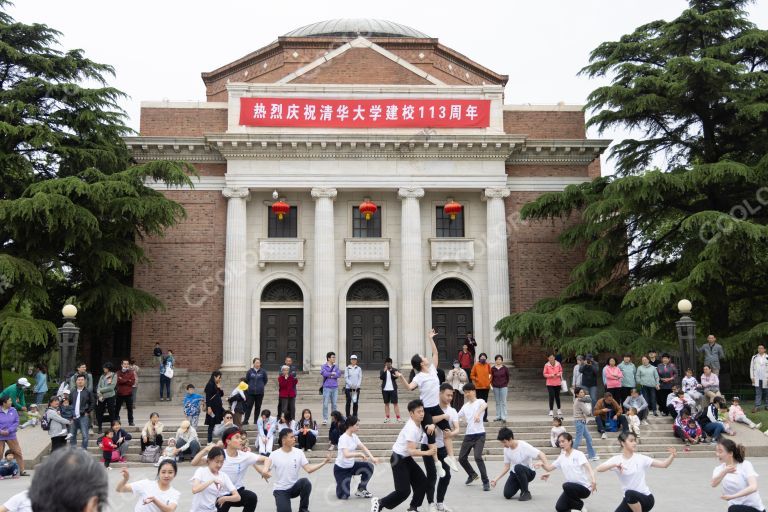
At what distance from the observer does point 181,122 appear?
94.5 feet

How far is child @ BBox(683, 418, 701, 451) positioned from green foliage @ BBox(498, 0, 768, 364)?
496 cm

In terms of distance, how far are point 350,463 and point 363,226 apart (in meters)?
18.7

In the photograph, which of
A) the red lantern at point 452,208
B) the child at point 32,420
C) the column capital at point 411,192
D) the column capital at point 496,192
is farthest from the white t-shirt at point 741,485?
the column capital at point 496,192

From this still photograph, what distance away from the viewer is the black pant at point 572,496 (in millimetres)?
8766

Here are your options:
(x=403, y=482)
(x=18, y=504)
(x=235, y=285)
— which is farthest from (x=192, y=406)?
(x=18, y=504)

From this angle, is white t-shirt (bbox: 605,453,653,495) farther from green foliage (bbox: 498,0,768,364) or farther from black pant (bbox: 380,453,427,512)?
green foliage (bbox: 498,0,768,364)

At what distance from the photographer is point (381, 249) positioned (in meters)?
28.2

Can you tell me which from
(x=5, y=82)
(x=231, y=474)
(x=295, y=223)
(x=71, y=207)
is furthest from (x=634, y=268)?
(x=5, y=82)

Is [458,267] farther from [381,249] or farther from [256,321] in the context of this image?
[256,321]

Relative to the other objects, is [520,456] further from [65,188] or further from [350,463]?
[65,188]

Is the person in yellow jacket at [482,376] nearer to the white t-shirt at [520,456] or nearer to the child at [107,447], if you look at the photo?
the white t-shirt at [520,456]

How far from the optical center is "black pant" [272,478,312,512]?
8.67m

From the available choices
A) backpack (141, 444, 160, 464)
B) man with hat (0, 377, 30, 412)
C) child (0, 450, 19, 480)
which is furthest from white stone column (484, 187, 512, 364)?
child (0, 450, 19, 480)

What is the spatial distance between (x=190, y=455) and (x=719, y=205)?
1780 cm
